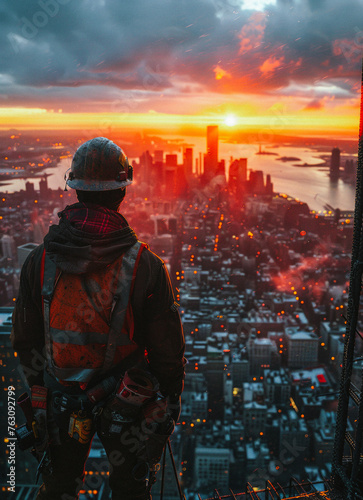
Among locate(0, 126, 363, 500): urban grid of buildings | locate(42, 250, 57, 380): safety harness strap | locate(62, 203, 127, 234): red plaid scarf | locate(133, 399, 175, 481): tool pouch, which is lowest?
locate(0, 126, 363, 500): urban grid of buildings

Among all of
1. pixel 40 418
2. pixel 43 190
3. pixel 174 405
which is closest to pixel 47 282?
pixel 40 418

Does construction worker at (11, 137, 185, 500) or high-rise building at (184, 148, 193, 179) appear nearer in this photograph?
construction worker at (11, 137, 185, 500)

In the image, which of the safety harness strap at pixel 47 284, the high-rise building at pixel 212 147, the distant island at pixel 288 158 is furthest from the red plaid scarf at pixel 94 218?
the distant island at pixel 288 158

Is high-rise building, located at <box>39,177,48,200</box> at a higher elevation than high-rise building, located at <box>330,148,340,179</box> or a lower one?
lower

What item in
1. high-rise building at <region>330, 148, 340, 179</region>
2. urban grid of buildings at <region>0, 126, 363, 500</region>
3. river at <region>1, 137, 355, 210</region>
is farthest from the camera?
river at <region>1, 137, 355, 210</region>

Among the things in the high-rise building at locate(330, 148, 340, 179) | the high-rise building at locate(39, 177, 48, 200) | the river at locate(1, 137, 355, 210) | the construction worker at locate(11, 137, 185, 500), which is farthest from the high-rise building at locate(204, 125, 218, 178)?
the construction worker at locate(11, 137, 185, 500)

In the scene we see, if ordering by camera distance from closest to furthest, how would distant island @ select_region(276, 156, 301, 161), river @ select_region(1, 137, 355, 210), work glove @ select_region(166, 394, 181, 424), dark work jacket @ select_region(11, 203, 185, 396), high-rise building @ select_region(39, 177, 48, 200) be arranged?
dark work jacket @ select_region(11, 203, 185, 396)
work glove @ select_region(166, 394, 181, 424)
high-rise building @ select_region(39, 177, 48, 200)
river @ select_region(1, 137, 355, 210)
distant island @ select_region(276, 156, 301, 161)

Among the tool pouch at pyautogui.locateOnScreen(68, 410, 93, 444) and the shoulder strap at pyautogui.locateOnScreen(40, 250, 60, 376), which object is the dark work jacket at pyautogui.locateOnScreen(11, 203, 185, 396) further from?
the tool pouch at pyautogui.locateOnScreen(68, 410, 93, 444)

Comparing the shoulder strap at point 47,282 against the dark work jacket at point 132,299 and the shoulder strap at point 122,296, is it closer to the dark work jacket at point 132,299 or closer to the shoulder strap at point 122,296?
the dark work jacket at point 132,299
